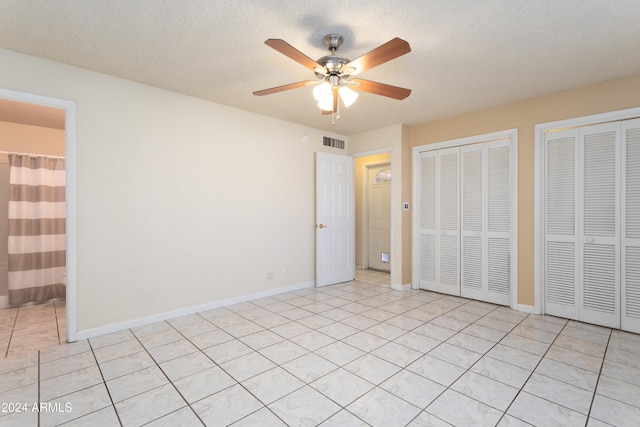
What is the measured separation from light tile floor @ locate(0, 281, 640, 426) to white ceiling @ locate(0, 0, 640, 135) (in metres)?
2.59

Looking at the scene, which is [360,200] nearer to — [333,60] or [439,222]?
[439,222]

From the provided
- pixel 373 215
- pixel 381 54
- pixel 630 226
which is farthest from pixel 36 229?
pixel 630 226

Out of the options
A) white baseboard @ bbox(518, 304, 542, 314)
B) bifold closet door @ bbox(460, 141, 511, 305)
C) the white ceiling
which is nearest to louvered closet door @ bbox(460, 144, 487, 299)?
bifold closet door @ bbox(460, 141, 511, 305)

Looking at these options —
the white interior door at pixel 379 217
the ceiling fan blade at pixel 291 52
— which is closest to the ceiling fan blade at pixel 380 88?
the ceiling fan blade at pixel 291 52

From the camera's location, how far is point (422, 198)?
15.6ft

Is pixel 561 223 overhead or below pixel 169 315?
overhead

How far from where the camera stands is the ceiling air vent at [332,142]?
5.12 metres

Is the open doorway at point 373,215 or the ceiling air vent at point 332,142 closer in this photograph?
the ceiling air vent at point 332,142

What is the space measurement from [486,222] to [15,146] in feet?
21.8

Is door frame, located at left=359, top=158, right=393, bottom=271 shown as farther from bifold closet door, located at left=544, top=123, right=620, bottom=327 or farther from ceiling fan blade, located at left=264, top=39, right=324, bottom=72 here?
ceiling fan blade, located at left=264, top=39, right=324, bottom=72

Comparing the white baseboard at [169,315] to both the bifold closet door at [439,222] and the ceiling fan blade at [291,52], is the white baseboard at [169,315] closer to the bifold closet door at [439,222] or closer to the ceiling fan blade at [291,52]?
the bifold closet door at [439,222]

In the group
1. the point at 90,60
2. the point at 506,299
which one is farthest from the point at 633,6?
the point at 90,60

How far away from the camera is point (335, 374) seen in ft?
7.47

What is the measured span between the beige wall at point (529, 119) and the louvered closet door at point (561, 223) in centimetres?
17
